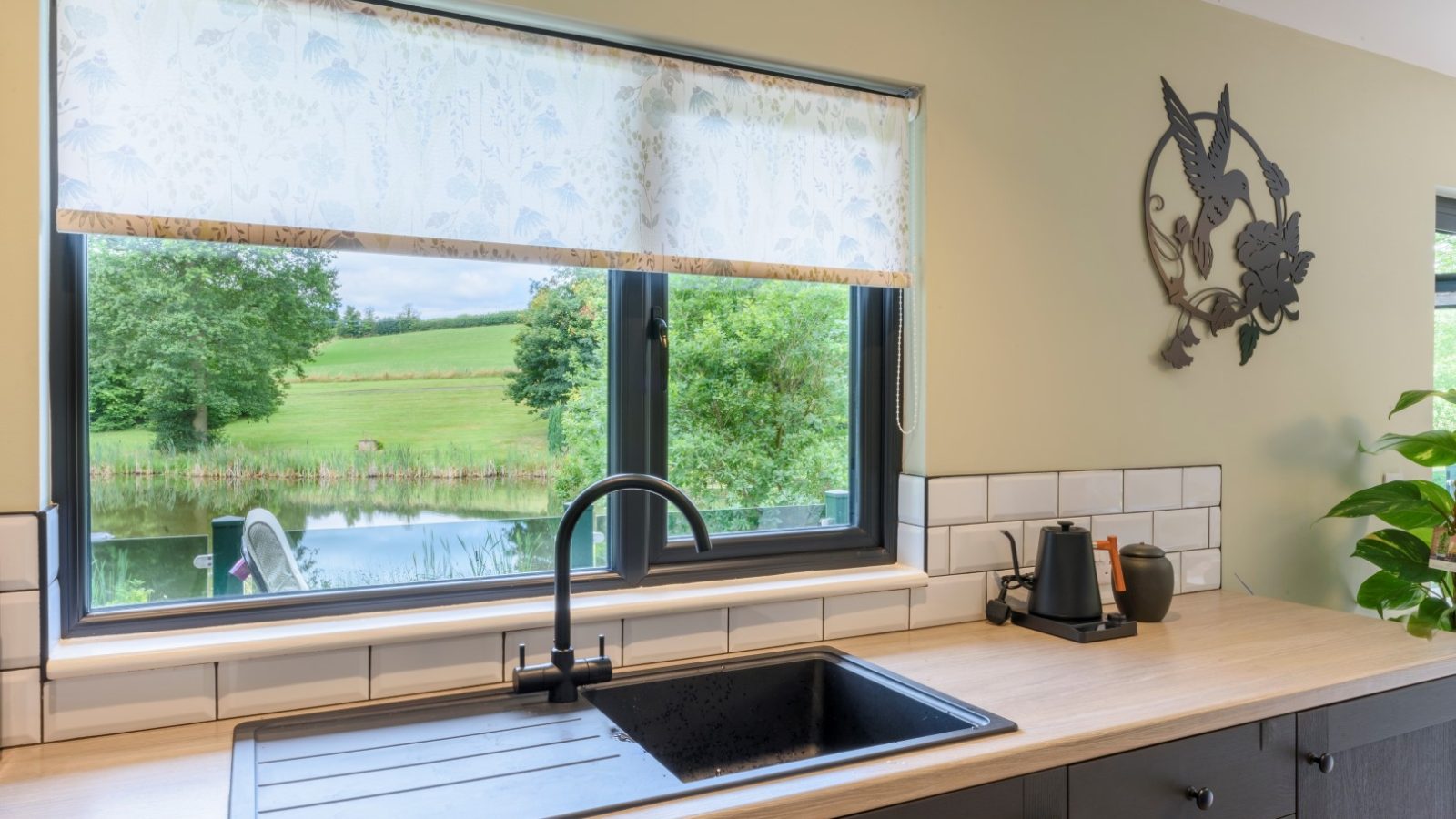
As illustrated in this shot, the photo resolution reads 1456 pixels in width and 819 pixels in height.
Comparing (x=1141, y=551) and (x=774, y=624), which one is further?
(x=1141, y=551)

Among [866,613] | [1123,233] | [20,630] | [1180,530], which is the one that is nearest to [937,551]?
[866,613]

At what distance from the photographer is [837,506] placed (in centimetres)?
209

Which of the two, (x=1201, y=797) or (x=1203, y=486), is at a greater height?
(x=1203, y=486)

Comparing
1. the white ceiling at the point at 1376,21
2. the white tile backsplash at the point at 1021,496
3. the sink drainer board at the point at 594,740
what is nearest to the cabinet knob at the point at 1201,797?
the sink drainer board at the point at 594,740

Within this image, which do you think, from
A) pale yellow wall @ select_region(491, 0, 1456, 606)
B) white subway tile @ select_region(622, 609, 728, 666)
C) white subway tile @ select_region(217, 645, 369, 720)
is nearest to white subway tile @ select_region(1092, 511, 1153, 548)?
pale yellow wall @ select_region(491, 0, 1456, 606)

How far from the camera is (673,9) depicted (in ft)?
5.75

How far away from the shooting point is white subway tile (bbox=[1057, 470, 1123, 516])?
221cm

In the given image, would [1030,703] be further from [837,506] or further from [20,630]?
[20,630]

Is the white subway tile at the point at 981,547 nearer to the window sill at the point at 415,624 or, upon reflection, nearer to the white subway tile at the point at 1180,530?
the window sill at the point at 415,624

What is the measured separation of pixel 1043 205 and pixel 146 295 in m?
1.84

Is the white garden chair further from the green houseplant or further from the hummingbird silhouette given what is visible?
the green houseplant

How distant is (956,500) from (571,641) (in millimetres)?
902

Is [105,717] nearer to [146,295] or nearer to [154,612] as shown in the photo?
[154,612]

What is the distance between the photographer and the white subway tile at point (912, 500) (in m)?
2.02
